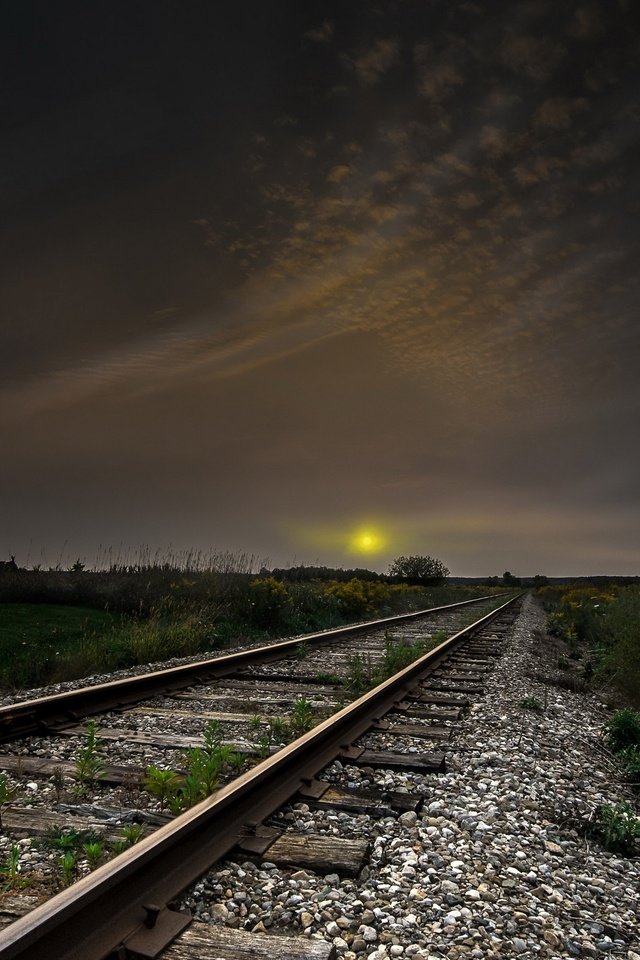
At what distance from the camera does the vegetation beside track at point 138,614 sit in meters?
9.39

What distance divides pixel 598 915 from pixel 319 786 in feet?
5.85

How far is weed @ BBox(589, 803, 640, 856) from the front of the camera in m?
3.79

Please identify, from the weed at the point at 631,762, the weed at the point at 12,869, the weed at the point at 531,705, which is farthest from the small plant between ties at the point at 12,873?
the weed at the point at 531,705

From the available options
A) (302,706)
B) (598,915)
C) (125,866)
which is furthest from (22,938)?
(302,706)

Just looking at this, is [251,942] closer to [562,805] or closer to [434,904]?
[434,904]

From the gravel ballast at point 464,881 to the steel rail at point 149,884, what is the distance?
0.49 ft

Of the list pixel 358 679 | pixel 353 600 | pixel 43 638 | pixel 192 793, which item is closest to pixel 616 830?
pixel 192 793

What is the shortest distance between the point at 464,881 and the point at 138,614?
40.7ft

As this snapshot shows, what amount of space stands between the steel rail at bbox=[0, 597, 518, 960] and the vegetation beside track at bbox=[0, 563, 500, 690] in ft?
17.6

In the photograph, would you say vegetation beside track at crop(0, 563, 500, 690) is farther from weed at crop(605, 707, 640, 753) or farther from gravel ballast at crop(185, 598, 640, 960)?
weed at crop(605, 707, 640, 753)

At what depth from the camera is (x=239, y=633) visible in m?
13.9

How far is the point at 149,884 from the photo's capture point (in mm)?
2805

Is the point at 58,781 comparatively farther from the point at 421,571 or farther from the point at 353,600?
the point at 421,571

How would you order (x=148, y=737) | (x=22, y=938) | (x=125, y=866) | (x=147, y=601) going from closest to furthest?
(x=22, y=938) < (x=125, y=866) < (x=148, y=737) < (x=147, y=601)
